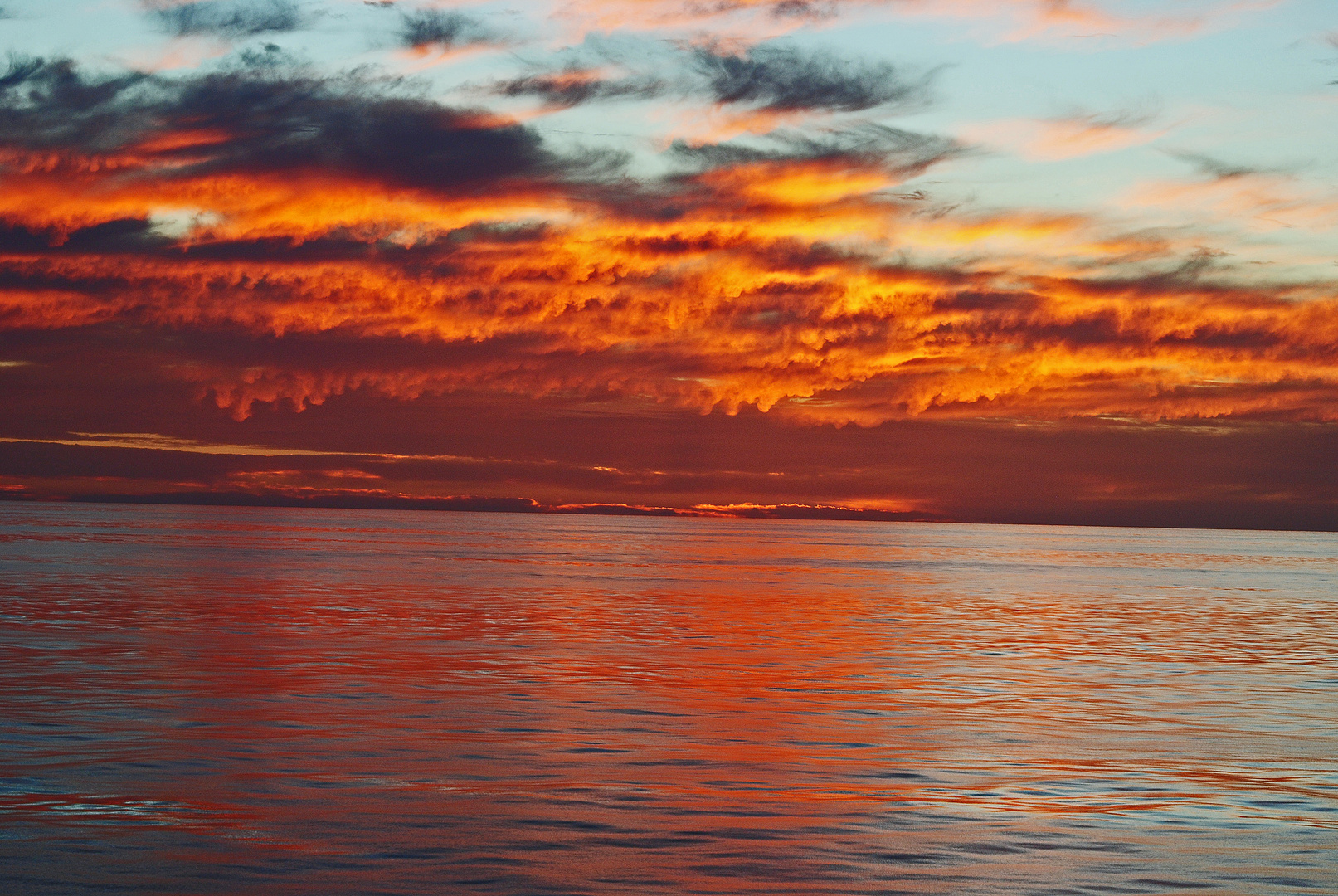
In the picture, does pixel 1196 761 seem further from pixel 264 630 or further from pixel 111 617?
pixel 111 617

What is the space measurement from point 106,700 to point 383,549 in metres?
97.4

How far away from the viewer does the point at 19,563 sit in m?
73.1

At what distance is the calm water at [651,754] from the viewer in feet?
38.2

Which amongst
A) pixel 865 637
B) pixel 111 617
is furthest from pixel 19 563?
pixel 865 637

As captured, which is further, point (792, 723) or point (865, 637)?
point (865, 637)

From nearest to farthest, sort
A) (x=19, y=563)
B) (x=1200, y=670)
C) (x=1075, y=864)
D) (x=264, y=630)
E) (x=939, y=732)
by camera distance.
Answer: (x=1075, y=864) → (x=939, y=732) → (x=1200, y=670) → (x=264, y=630) → (x=19, y=563)

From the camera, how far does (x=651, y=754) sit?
17625 millimetres

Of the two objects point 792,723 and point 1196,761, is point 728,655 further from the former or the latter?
point 1196,761

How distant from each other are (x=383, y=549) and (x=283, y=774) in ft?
342

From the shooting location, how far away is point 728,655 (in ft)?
103

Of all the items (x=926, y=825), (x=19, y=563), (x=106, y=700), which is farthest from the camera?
(x=19, y=563)

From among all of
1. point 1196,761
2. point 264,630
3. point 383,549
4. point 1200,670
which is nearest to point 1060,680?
point 1200,670

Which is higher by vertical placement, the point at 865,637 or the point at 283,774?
the point at 283,774

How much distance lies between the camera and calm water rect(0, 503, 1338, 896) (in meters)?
11.6
